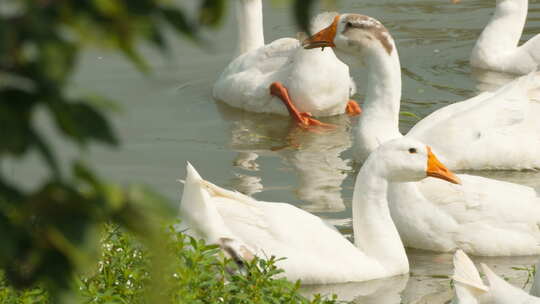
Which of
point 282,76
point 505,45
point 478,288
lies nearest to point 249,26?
point 282,76

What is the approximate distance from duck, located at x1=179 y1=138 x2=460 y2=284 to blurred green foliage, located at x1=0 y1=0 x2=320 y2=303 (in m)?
4.29

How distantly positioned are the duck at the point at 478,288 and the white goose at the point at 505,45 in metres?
6.36

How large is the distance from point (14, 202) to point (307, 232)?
15.8 ft

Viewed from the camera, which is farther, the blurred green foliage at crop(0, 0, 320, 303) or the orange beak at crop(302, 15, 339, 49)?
the orange beak at crop(302, 15, 339, 49)

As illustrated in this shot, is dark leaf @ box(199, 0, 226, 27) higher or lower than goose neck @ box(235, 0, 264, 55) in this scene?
higher

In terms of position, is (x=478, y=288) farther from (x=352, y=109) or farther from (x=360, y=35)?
(x=352, y=109)

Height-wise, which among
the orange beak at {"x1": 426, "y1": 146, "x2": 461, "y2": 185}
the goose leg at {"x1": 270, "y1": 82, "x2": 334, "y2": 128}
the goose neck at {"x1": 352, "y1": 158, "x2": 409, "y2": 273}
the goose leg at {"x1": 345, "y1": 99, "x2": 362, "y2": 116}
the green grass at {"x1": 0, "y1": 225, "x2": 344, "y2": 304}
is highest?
the green grass at {"x1": 0, "y1": 225, "x2": 344, "y2": 304}

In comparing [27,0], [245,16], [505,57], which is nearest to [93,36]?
[27,0]

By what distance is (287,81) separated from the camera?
10562 mm

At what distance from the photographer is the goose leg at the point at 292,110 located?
1027cm

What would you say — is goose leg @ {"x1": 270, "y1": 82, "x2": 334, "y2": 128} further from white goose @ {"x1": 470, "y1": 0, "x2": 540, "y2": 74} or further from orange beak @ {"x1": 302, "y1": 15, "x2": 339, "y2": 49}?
white goose @ {"x1": 470, "y1": 0, "x2": 540, "y2": 74}

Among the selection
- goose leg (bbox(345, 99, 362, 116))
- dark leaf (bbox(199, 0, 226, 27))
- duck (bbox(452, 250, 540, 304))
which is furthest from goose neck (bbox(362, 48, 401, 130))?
dark leaf (bbox(199, 0, 226, 27))

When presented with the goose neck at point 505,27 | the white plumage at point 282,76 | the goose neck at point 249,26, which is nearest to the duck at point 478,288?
the white plumage at point 282,76

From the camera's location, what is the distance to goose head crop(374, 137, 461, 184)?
6652 mm
